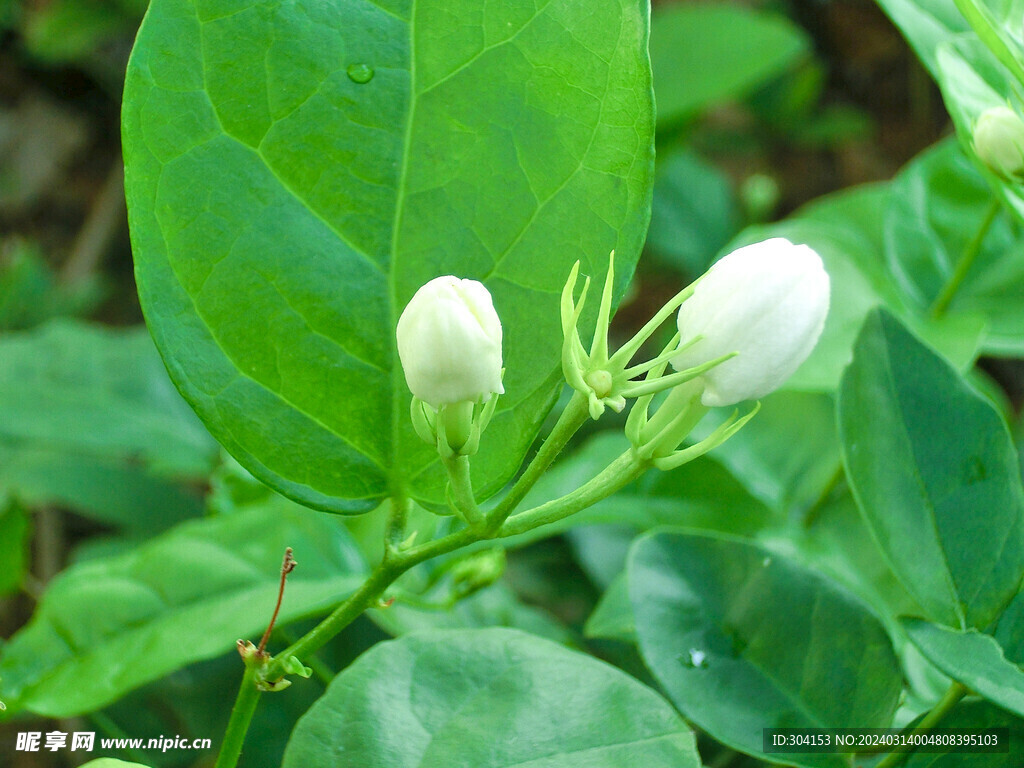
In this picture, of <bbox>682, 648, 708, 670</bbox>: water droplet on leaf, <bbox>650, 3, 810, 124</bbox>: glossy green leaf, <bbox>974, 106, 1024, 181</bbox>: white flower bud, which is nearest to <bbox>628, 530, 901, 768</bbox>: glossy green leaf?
<bbox>682, 648, 708, 670</bbox>: water droplet on leaf

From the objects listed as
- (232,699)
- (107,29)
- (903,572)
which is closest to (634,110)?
(903,572)

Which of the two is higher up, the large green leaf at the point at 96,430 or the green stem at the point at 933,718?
the green stem at the point at 933,718

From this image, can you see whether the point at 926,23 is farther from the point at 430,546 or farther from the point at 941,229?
the point at 430,546

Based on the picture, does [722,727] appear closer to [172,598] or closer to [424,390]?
[424,390]

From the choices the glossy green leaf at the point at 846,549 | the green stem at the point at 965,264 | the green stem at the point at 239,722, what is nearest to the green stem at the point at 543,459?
the green stem at the point at 239,722

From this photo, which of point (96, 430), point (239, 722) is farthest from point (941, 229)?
point (96, 430)

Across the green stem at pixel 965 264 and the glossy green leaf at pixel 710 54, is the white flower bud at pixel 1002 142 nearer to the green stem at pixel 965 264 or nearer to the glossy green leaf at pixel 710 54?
the green stem at pixel 965 264
